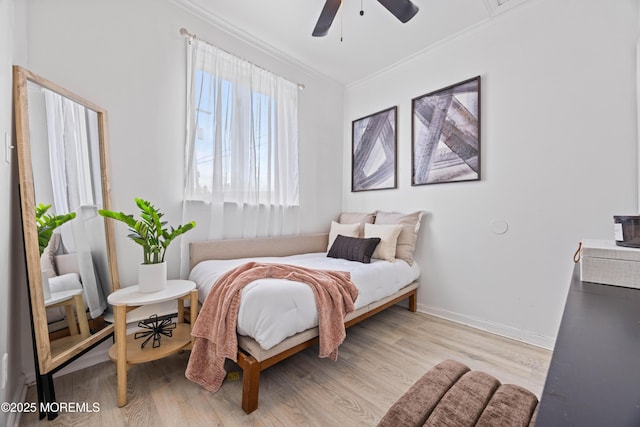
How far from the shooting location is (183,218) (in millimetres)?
2289

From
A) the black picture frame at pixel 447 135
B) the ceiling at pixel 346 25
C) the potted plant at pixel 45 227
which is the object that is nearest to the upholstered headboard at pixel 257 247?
→ the potted plant at pixel 45 227

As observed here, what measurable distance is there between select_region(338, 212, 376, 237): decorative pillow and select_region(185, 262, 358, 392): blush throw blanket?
1.33 metres

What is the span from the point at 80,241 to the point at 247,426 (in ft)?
4.90

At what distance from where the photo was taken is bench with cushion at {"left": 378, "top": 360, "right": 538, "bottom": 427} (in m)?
0.75

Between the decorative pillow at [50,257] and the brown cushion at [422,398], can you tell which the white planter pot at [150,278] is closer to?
the decorative pillow at [50,257]

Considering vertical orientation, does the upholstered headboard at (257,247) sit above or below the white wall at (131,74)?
below

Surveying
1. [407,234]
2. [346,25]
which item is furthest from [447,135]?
[346,25]

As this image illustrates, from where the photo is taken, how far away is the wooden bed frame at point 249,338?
1436mm

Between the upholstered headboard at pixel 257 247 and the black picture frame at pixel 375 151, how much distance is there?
90 cm

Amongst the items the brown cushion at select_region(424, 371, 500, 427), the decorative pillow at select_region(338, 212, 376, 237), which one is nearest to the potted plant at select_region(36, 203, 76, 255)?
the brown cushion at select_region(424, 371, 500, 427)

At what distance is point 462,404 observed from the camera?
2.65 ft

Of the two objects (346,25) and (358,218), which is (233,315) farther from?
(346,25)

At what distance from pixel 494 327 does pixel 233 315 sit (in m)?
2.28

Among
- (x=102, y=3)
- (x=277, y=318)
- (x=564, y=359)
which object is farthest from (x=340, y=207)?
(x=564, y=359)
